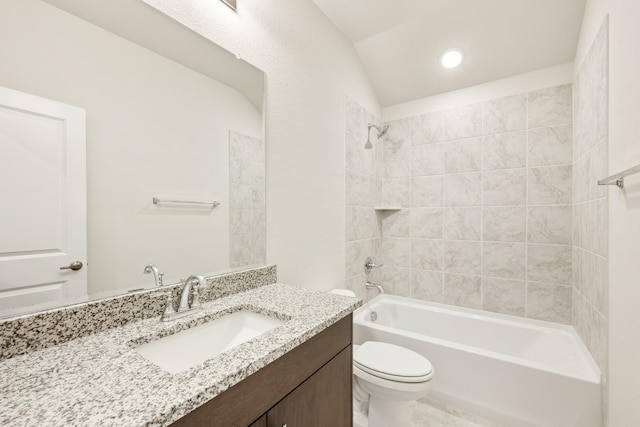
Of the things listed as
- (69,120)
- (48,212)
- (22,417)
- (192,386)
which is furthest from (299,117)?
(22,417)

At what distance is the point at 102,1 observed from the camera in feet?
2.81

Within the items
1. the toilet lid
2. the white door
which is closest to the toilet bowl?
the toilet lid

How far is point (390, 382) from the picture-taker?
1391mm

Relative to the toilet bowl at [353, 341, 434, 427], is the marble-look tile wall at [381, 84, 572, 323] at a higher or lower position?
higher

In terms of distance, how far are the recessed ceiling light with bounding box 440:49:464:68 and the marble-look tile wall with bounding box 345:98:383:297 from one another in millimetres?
686

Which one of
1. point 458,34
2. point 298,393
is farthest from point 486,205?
point 298,393

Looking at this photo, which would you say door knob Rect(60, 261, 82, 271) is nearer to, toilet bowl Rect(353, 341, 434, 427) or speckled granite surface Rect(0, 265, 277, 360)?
speckled granite surface Rect(0, 265, 277, 360)

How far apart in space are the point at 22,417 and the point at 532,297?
266 cm

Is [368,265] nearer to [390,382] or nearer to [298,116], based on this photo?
[390,382]

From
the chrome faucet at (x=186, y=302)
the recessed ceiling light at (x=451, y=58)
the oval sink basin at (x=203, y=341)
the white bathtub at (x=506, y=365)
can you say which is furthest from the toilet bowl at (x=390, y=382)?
the recessed ceiling light at (x=451, y=58)

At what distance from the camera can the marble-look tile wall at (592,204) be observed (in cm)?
129

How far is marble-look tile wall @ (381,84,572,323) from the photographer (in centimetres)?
199

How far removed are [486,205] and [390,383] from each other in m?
1.59

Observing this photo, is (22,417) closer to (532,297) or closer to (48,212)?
(48,212)
